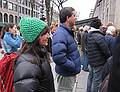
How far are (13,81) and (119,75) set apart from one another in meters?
1.36

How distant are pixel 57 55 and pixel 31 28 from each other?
1.78 metres

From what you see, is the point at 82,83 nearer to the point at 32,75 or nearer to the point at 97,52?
the point at 97,52

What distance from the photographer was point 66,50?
190 inches

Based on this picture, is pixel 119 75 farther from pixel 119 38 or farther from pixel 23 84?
pixel 23 84

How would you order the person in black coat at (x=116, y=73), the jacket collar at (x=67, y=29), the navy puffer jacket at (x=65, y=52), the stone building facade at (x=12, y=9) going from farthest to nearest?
the stone building facade at (x=12, y=9) → the jacket collar at (x=67, y=29) → the navy puffer jacket at (x=65, y=52) → the person in black coat at (x=116, y=73)

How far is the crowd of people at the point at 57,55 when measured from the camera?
9.00 ft

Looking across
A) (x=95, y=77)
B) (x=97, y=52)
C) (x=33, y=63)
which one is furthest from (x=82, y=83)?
(x=33, y=63)

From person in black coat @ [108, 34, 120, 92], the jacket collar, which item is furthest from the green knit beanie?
the jacket collar

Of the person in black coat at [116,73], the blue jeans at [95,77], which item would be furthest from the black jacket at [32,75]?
the blue jeans at [95,77]

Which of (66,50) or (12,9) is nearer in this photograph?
(66,50)

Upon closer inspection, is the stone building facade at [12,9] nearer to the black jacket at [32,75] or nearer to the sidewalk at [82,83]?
the sidewalk at [82,83]

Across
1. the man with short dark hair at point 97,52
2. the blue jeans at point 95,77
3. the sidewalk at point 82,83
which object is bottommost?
the sidewalk at point 82,83

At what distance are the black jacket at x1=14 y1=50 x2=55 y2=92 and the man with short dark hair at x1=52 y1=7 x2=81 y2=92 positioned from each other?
1.74 meters

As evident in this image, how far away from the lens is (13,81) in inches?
119
